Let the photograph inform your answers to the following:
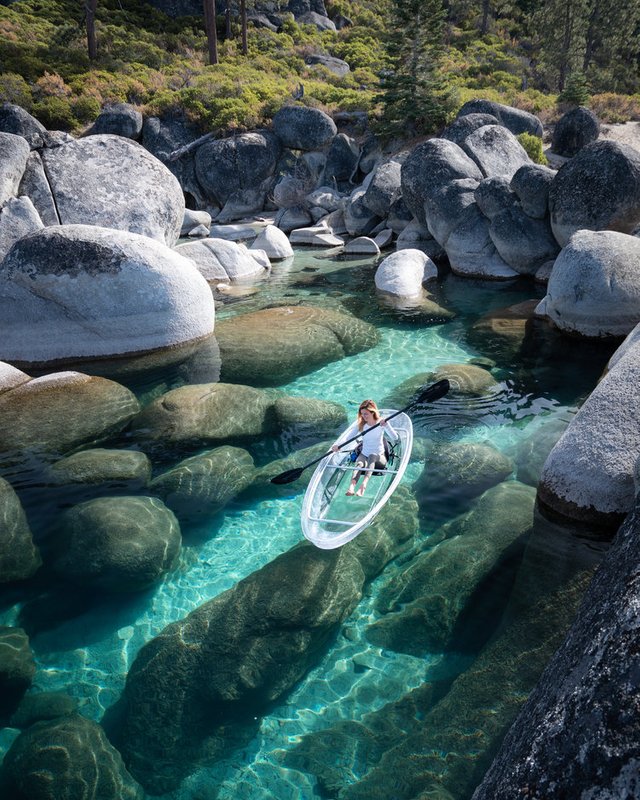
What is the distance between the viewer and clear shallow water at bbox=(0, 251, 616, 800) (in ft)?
13.5

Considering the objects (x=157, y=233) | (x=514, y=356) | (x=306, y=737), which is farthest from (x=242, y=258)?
(x=306, y=737)

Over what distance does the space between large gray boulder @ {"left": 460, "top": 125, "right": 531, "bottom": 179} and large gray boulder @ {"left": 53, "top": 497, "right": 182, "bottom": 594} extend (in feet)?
54.5

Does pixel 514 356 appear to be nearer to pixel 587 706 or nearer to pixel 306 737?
pixel 306 737

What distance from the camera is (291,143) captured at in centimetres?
2952

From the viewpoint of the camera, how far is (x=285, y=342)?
34.7 ft

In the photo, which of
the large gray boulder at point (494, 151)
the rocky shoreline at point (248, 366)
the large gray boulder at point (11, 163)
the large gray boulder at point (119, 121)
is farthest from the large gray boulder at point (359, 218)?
the large gray boulder at point (119, 121)

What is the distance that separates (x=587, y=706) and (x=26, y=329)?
408 inches

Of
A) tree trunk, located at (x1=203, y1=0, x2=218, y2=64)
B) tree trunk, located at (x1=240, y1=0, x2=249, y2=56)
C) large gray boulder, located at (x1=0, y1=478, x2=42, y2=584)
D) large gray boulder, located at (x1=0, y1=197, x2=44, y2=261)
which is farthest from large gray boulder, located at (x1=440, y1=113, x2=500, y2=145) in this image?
tree trunk, located at (x1=240, y1=0, x2=249, y2=56)

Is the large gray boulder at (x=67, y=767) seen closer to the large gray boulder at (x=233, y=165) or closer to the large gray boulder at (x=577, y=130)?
the large gray boulder at (x=577, y=130)

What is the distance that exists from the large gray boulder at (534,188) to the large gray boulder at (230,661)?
12520mm

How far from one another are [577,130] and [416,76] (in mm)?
9783

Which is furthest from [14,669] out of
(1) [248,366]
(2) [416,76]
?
(2) [416,76]

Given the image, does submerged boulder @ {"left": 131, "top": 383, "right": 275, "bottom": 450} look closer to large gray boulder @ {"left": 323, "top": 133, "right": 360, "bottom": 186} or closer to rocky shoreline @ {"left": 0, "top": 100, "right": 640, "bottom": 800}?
rocky shoreline @ {"left": 0, "top": 100, "right": 640, "bottom": 800}

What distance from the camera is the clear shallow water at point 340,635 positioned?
162 inches
